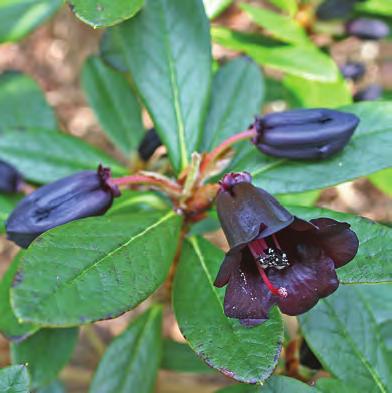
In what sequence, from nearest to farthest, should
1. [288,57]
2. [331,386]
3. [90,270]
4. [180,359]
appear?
[90,270]
[331,386]
[288,57]
[180,359]

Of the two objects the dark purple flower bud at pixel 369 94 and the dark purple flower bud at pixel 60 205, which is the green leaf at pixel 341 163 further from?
the dark purple flower bud at pixel 369 94

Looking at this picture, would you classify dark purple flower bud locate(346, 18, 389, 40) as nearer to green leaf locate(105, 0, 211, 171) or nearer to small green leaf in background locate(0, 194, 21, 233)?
green leaf locate(105, 0, 211, 171)

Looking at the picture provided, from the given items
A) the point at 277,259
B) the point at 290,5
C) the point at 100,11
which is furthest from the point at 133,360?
the point at 290,5

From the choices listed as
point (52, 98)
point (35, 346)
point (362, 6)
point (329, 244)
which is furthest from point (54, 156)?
point (52, 98)

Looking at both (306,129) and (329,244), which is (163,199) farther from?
(329,244)

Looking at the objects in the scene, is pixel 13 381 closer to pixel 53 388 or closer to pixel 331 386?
pixel 331 386
